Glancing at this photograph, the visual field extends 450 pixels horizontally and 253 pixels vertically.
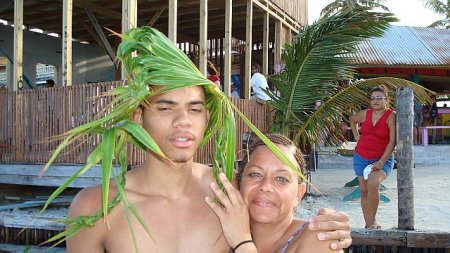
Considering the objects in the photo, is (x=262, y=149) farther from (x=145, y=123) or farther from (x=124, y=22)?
(x=124, y=22)

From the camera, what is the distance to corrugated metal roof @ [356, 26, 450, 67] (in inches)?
624

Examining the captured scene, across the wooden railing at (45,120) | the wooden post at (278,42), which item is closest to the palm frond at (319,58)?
the wooden railing at (45,120)

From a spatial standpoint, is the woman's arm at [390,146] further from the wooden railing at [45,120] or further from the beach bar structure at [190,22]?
the beach bar structure at [190,22]

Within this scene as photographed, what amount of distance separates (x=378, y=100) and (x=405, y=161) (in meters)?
0.82

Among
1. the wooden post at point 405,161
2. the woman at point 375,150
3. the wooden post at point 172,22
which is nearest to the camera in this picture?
the wooden post at point 405,161

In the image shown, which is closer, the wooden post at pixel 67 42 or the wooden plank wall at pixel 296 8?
the wooden post at pixel 67 42

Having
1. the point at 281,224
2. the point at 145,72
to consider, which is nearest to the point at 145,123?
the point at 145,72

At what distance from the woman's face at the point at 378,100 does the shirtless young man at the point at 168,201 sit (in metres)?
3.92

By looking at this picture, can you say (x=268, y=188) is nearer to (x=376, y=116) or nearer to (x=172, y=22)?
(x=376, y=116)

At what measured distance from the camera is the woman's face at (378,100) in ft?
18.9

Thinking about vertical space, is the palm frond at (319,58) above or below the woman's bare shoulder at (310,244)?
above

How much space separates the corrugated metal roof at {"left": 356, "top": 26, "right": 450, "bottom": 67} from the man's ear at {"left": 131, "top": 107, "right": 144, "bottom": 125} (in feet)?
42.3

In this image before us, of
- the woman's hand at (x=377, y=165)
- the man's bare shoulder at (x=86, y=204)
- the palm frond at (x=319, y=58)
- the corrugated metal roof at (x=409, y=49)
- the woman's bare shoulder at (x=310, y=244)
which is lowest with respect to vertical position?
the woman's bare shoulder at (x=310, y=244)

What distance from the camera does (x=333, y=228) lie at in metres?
2.03
